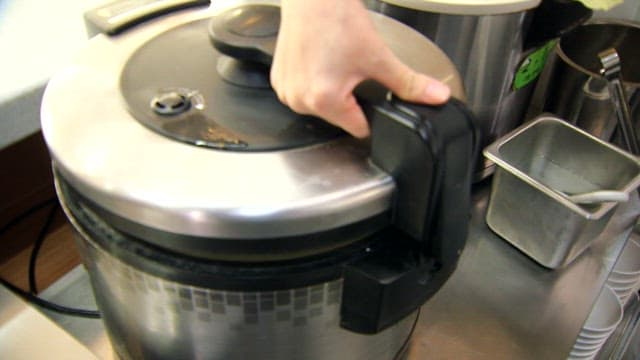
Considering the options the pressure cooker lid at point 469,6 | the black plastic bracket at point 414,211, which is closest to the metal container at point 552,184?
the pressure cooker lid at point 469,6

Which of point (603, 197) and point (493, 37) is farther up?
point (493, 37)

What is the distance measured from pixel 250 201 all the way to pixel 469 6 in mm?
314

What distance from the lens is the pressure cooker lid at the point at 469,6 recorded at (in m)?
0.50

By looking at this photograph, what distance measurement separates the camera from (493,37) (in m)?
0.53

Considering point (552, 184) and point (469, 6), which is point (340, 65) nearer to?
point (469, 6)

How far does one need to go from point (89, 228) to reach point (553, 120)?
470mm

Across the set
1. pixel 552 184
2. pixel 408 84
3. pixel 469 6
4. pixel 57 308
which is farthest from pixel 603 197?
pixel 57 308

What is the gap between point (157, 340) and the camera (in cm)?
36

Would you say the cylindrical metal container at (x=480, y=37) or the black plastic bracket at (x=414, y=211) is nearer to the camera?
the black plastic bracket at (x=414, y=211)

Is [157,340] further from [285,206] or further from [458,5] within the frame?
[458,5]

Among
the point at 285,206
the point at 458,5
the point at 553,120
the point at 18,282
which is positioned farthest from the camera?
the point at 18,282

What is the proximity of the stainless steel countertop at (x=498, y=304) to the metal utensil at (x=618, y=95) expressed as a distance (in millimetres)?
107

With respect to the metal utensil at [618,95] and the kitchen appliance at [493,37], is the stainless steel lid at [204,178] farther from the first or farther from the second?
the metal utensil at [618,95]

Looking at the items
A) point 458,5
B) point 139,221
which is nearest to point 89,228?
point 139,221
